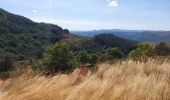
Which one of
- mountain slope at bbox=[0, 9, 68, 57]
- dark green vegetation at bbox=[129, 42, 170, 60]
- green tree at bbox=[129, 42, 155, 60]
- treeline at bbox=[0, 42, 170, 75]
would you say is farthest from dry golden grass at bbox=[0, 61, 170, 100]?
mountain slope at bbox=[0, 9, 68, 57]

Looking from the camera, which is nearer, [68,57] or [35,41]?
[68,57]

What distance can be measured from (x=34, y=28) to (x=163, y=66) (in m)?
184

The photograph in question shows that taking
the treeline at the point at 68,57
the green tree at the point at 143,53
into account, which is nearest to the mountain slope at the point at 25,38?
the treeline at the point at 68,57

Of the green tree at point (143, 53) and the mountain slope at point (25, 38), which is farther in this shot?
the mountain slope at point (25, 38)

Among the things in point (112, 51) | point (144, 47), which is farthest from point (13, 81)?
point (112, 51)

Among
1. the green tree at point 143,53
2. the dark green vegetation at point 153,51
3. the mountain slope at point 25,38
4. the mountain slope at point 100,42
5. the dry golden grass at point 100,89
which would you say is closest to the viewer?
the dry golden grass at point 100,89

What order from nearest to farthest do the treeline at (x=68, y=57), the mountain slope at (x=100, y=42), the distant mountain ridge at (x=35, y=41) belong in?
the treeline at (x=68, y=57), the distant mountain ridge at (x=35, y=41), the mountain slope at (x=100, y=42)

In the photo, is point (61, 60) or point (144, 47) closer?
point (61, 60)

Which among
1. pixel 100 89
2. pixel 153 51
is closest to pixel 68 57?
pixel 100 89

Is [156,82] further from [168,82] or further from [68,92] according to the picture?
[68,92]

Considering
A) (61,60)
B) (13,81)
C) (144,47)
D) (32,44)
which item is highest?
(13,81)

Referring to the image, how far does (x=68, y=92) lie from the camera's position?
218 inches

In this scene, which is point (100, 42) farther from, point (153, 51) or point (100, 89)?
point (100, 89)

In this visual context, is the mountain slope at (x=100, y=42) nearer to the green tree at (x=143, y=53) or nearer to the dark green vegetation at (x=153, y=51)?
the green tree at (x=143, y=53)
